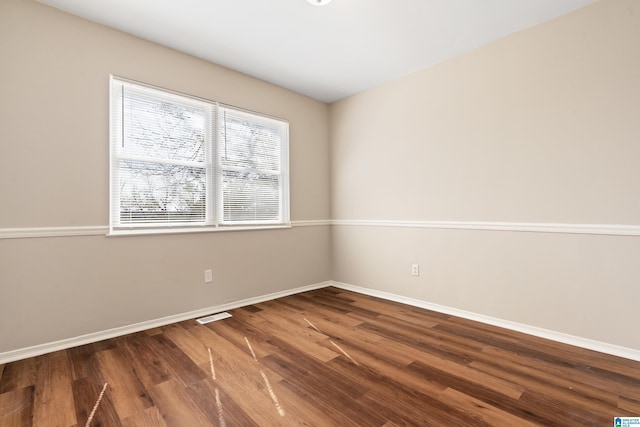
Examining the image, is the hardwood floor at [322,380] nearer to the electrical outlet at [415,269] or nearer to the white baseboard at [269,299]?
the white baseboard at [269,299]

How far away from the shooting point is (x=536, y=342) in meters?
2.25

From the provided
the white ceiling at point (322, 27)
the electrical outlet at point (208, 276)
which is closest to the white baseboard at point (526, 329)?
the electrical outlet at point (208, 276)

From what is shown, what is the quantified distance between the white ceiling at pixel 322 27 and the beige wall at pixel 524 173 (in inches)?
10.6

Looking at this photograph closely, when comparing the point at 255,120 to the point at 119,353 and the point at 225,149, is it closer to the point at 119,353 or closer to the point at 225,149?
the point at 225,149

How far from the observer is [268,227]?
11.2ft

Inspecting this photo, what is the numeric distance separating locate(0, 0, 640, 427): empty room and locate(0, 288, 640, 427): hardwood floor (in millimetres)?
15

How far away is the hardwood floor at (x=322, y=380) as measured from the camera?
1.44 metres

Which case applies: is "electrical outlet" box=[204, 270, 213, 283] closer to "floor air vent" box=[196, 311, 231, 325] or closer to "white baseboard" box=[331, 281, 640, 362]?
"floor air vent" box=[196, 311, 231, 325]

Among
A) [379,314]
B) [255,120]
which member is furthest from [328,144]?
[379,314]

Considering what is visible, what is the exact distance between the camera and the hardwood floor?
1.44 m

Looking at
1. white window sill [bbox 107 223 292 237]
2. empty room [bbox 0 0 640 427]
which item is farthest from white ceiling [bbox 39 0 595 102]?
white window sill [bbox 107 223 292 237]

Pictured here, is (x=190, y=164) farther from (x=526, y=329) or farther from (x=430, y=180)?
(x=526, y=329)

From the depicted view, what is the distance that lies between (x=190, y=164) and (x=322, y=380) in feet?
7.30

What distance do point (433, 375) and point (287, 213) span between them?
2383 millimetres
